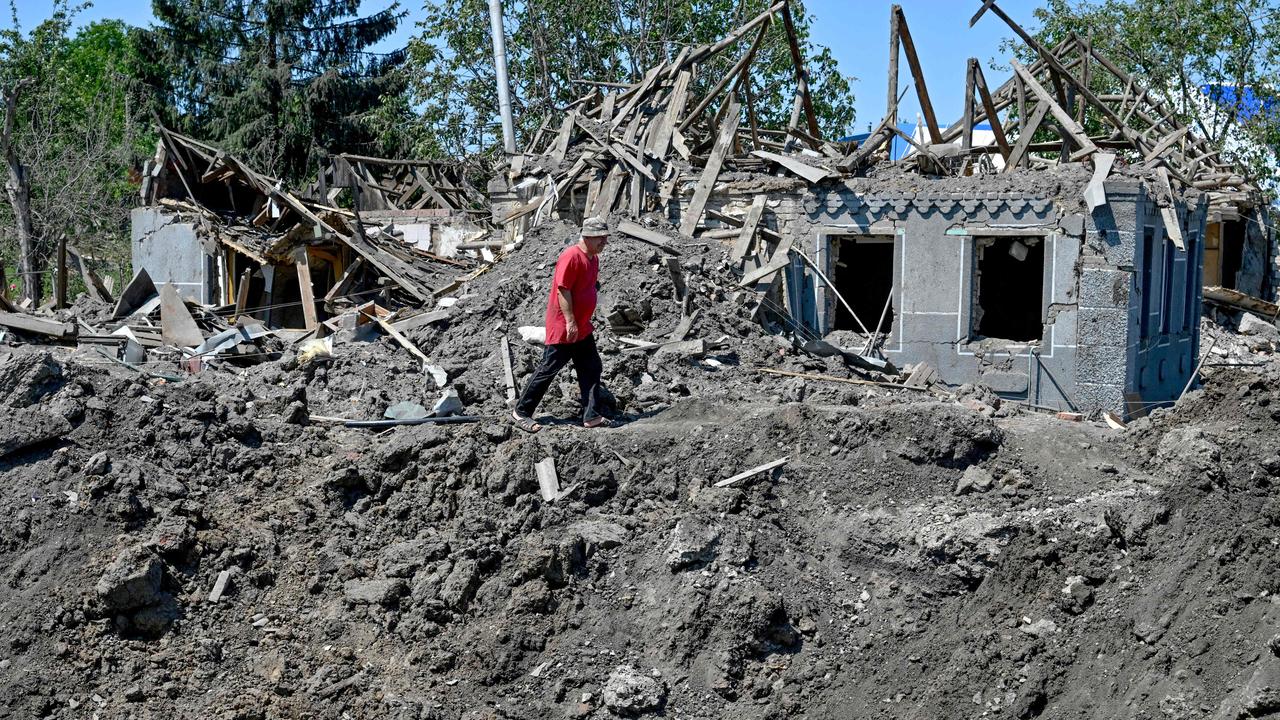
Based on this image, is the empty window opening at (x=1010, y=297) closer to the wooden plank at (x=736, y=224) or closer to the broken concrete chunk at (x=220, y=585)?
the wooden plank at (x=736, y=224)

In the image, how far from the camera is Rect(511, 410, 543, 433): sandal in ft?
28.0

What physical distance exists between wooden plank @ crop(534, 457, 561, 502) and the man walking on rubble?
2.81 feet

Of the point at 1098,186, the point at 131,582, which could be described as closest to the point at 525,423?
the point at 131,582

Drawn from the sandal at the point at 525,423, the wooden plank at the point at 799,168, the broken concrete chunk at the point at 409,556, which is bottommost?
the broken concrete chunk at the point at 409,556

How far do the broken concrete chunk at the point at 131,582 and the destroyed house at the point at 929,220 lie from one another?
21.9 feet

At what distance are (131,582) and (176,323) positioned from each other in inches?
277

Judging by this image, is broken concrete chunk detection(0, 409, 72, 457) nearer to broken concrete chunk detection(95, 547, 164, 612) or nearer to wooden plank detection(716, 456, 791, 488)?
broken concrete chunk detection(95, 547, 164, 612)

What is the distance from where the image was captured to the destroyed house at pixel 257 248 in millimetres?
15945

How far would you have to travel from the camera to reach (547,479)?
A: 7.48 metres

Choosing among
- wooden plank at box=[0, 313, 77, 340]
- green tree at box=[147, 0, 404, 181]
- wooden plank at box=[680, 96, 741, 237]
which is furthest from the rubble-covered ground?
green tree at box=[147, 0, 404, 181]

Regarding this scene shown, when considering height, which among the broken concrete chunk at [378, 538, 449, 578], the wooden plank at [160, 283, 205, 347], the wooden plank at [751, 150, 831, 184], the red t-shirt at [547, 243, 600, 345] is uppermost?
the wooden plank at [751, 150, 831, 184]

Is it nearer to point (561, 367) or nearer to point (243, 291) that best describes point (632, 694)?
point (561, 367)

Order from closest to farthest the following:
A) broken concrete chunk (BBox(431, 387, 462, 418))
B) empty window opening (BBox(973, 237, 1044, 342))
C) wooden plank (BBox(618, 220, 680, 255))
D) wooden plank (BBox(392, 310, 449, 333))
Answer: broken concrete chunk (BBox(431, 387, 462, 418)) < wooden plank (BBox(392, 310, 449, 333)) < wooden plank (BBox(618, 220, 680, 255)) < empty window opening (BBox(973, 237, 1044, 342))

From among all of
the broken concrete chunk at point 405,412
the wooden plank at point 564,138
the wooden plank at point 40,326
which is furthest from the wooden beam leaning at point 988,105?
the wooden plank at point 40,326
